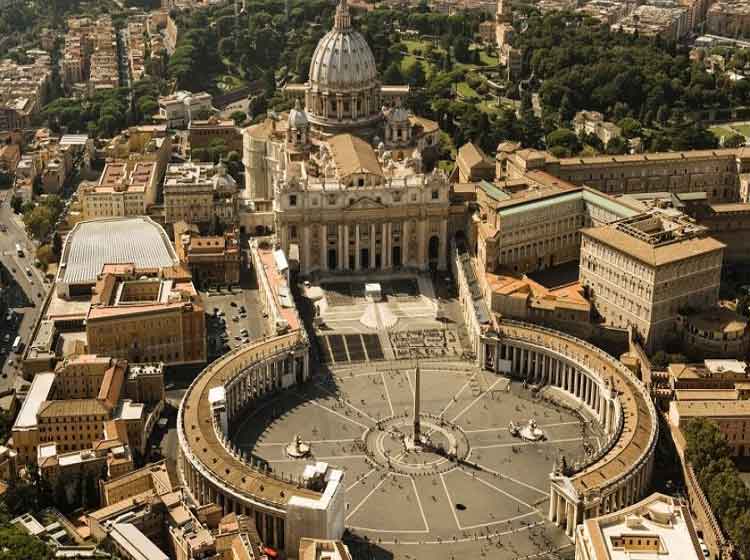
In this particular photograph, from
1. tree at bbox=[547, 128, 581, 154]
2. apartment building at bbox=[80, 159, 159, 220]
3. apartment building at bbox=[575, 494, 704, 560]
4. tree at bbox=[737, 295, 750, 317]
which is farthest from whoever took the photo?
tree at bbox=[547, 128, 581, 154]

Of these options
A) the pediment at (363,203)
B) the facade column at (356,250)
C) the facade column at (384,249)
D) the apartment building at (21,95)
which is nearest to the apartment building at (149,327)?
the facade column at (356,250)

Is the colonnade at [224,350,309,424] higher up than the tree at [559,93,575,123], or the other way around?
the tree at [559,93,575,123]

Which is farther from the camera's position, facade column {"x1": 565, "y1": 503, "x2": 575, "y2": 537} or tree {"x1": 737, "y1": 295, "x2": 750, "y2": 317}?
tree {"x1": 737, "y1": 295, "x2": 750, "y2": 317}

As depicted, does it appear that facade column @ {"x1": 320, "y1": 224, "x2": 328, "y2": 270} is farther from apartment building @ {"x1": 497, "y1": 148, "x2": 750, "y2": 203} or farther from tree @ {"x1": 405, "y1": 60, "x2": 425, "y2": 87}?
tree @ {"x1": 405, "y1": 60, "x2": 425, "y2": 87}

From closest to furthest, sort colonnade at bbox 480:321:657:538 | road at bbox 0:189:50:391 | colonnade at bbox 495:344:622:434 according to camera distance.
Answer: colonnade at bbox 480:321:657:538 < colonnade at bbox 495:344:622:434 < road at bbox 0:189:50:391

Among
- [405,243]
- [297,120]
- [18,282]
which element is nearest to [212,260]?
[405,243]

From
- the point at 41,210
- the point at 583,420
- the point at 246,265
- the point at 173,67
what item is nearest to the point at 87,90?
the point at 173,67

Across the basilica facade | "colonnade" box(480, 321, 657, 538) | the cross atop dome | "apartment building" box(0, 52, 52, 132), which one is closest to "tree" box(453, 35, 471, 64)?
the basilica facade
